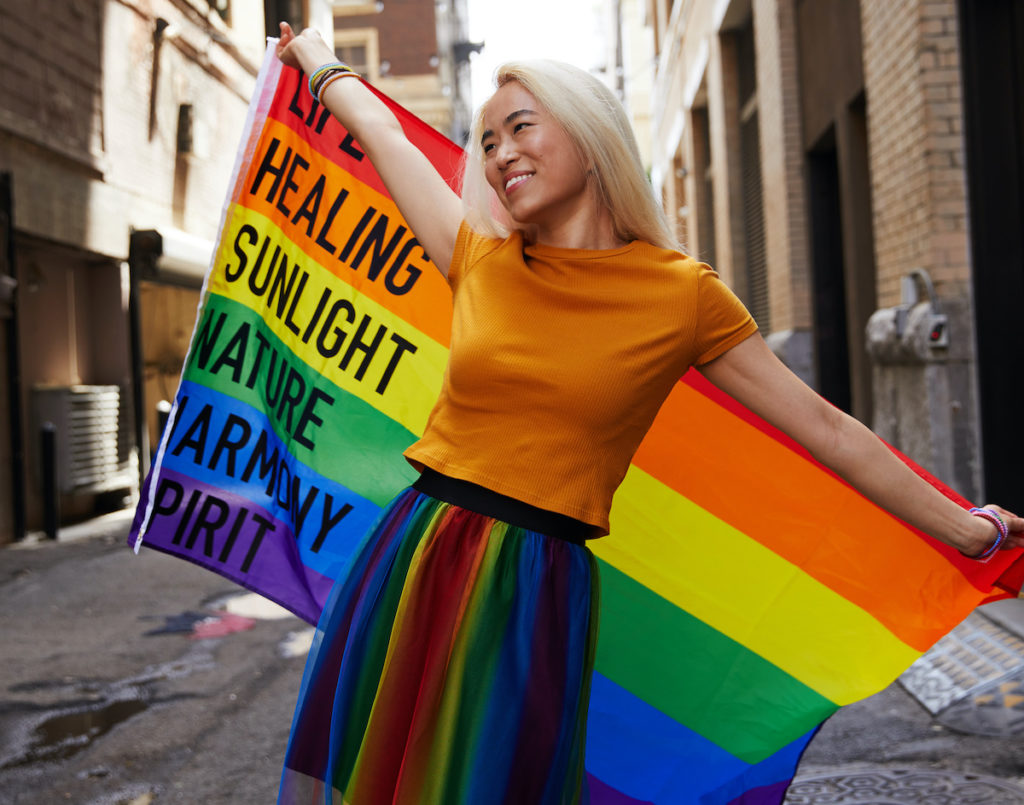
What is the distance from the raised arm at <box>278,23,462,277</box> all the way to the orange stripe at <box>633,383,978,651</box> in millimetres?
978

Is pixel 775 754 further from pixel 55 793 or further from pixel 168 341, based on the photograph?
pixel 168 341

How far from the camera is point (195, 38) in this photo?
14648 mm

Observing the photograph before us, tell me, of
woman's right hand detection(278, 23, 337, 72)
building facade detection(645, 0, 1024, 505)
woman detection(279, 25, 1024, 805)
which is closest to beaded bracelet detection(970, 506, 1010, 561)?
woman detection(279, 25, 1024, 805)

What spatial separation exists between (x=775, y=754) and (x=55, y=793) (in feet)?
8.39

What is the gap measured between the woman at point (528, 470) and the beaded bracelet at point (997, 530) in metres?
0.12

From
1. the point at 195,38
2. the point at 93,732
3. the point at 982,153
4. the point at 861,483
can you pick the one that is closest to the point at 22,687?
the point at 93,732

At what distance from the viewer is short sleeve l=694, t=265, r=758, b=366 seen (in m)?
2.03

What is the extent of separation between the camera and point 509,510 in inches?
79.0

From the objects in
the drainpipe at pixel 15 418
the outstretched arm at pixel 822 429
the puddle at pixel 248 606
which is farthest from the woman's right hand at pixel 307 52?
the drainpipe at pixel 15 418

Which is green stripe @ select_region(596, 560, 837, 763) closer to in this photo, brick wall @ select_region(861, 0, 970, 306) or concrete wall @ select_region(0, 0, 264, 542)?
brick wall @ select_region(861, 0, 970, 306)

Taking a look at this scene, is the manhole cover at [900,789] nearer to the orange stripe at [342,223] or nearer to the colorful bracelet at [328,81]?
the orange stripe at [342,223]

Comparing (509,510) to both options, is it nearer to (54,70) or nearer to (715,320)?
(715,320)

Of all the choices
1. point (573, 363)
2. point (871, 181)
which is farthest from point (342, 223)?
point (871, 181)

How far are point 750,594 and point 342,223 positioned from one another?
5.01 ft
